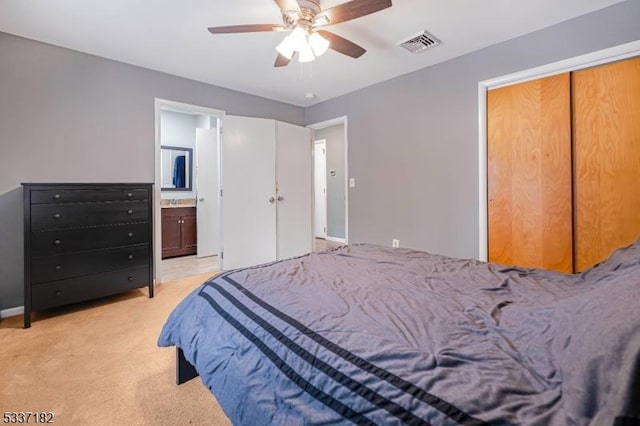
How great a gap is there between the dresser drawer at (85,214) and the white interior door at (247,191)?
1101mm

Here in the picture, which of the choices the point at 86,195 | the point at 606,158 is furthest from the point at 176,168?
the point at 606,158

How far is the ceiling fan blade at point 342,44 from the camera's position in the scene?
6.89 ft

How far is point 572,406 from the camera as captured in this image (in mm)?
583

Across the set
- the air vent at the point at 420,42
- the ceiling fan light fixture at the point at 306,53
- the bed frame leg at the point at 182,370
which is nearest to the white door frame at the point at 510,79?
the air vent at the point at 420,42

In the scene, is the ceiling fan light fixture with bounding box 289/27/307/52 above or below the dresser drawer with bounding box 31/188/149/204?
above

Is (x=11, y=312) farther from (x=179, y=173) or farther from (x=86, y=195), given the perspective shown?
(x=179, y=173)

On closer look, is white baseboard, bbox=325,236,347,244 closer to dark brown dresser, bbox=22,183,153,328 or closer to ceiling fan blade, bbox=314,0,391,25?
dark brown dresser, bbox=22,183,153,328

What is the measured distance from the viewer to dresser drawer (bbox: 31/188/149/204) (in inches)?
91.8

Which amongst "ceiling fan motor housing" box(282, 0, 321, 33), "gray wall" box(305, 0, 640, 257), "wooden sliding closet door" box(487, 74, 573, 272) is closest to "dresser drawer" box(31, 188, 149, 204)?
"ceiling fan motor housing" box(282, 0, 321, 33)

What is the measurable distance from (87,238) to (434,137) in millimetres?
3530

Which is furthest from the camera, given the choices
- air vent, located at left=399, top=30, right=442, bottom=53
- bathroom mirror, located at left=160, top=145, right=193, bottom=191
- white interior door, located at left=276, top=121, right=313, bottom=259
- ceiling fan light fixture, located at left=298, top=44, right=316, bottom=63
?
bathroom mirror, located at left=160, top=145, right=193, bottom=191

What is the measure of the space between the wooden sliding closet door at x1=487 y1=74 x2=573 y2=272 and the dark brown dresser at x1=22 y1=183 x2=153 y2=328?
3.42m

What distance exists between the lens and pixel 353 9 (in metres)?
1.77

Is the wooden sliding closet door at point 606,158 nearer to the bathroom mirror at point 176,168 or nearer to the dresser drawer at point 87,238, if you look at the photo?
the dresser drawer at point 87,238
